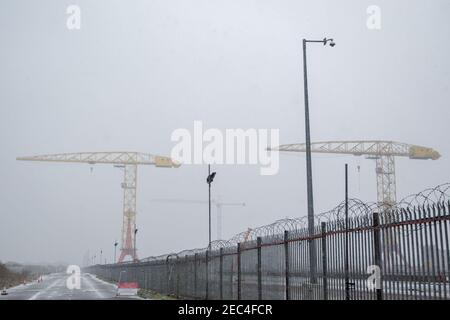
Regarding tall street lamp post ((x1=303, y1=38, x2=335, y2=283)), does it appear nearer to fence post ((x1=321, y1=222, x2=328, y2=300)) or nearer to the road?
fence post ((x1=321, y1=222, x2=328, y2=300))

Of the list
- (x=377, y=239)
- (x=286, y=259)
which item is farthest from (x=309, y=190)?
(x=377, y=239)

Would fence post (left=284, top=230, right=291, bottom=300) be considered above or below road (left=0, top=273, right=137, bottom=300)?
above

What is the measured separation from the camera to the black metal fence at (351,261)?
31.6ft

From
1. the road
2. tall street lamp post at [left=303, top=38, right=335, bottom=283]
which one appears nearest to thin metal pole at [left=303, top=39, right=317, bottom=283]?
tall street lamp post at [left=303, top=38, right=335, bottom=283]

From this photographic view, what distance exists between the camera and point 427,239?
9719 millimetres

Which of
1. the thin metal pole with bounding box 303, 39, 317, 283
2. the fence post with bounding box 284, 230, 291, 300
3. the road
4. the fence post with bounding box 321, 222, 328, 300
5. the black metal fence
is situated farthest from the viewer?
the road

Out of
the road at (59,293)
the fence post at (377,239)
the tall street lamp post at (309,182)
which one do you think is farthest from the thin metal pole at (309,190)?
the road at (59,293)

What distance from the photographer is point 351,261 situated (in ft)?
40.0

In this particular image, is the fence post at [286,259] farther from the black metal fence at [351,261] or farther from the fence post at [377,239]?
the fence post at [377,239]

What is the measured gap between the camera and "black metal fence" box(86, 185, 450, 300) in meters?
9.63

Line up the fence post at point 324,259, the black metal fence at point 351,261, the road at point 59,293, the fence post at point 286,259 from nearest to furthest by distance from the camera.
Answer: the black metal fence at point 351,261
the fence post at point 324,259
the fence post at point 286,259
the road at point 59,293

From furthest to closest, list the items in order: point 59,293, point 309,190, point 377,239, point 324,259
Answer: point 59,293
point 309,190
point 324,259
point 377,239

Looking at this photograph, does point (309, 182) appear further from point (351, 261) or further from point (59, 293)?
point (59, 293)
